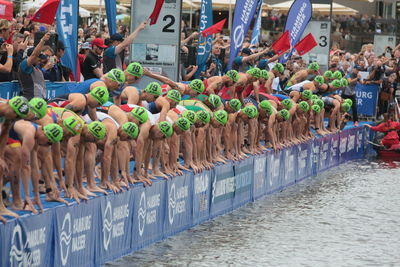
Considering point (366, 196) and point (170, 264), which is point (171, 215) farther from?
point (366, 196)

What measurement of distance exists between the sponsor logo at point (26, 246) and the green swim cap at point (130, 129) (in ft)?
9.17

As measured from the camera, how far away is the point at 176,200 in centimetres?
1348

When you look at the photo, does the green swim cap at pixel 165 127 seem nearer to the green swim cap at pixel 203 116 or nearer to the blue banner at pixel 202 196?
the blue banner at pixel 202 196

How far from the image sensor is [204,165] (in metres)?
14.8

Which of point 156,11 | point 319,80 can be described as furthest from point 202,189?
point 319,80

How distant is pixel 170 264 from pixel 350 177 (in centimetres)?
1062

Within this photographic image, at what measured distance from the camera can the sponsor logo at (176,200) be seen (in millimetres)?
13266

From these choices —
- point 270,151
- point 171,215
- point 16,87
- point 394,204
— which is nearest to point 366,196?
point 394,204

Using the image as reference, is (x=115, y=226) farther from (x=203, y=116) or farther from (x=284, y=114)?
(x=284, y=114)

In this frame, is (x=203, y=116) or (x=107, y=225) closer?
(x=107, y=225)

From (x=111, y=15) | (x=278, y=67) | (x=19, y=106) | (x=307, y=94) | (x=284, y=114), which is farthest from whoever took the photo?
(x=307, y=94)

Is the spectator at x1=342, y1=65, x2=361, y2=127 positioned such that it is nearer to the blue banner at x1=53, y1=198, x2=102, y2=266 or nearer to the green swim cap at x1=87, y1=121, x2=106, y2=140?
the green swim cap at x1=87, y1=121, x2=106, y2=140

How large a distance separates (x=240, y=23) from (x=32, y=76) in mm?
8838

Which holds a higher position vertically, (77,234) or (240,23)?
(240,23)
